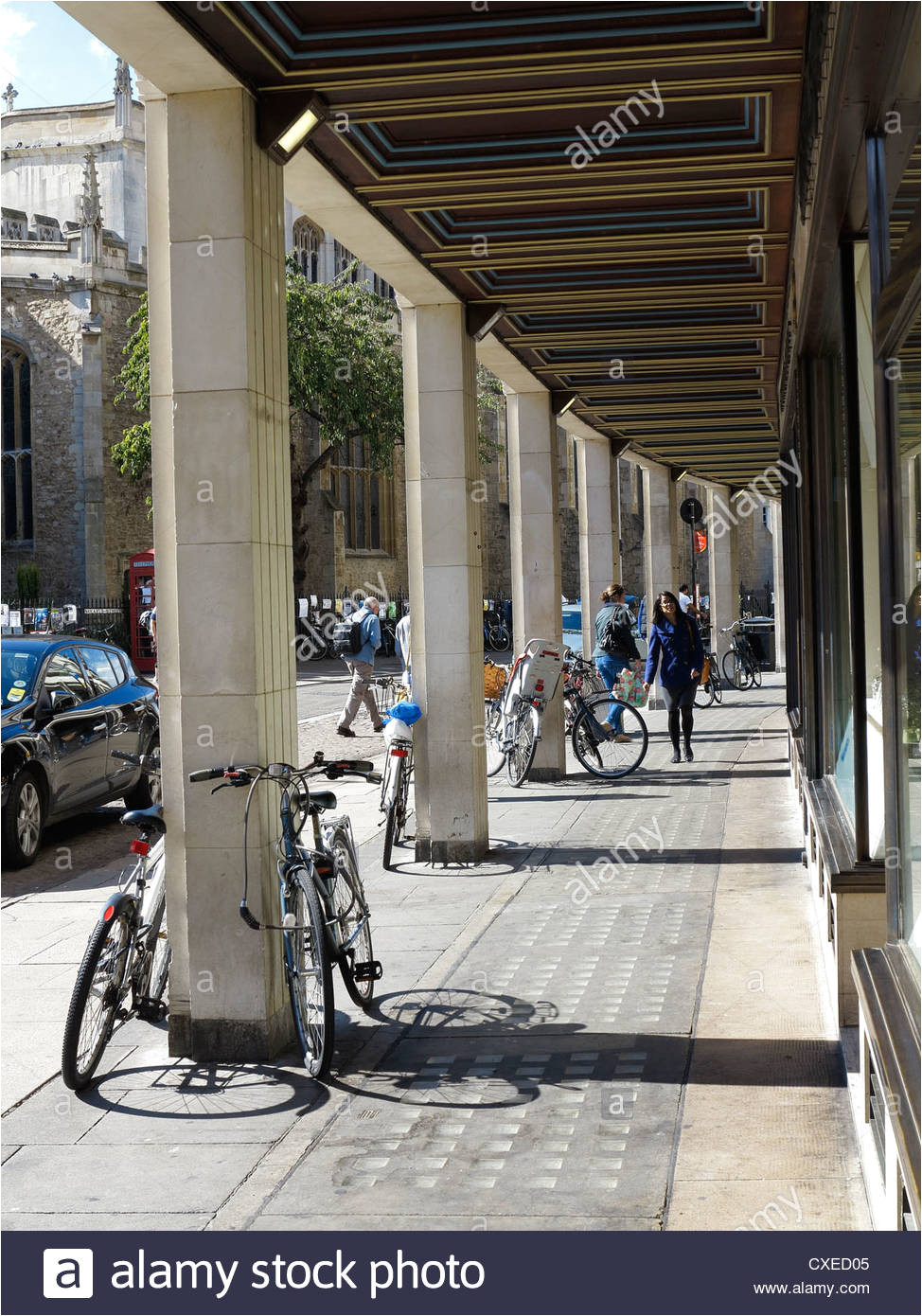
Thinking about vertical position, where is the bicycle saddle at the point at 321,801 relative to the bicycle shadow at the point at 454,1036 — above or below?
above

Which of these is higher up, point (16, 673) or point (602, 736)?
point (16, 673)

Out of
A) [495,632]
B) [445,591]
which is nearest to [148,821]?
[445,591]

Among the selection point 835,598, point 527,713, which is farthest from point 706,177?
point 527,713

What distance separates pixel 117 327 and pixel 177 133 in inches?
1696

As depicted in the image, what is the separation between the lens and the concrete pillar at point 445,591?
996 cm

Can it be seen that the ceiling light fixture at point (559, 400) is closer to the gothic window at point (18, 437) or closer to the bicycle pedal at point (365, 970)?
the bicycle pedal at point (365, 970)

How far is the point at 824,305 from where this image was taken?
260 inches

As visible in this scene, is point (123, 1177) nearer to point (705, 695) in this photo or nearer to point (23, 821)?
point (23, 821)

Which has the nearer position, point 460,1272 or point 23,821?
point 460,1272

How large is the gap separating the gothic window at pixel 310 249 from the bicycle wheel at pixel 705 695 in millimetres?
35204

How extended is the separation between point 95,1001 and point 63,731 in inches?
230

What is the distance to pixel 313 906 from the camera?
539cm

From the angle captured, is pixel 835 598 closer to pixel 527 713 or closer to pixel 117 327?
pixel 527 713

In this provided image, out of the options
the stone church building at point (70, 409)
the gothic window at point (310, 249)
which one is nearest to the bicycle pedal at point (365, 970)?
the stone church building at point (70, 409)
